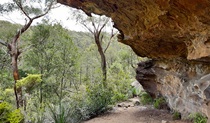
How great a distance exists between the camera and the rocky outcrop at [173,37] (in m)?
4.45

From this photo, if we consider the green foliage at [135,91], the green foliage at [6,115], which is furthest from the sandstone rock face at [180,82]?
the green foliage at [6,115]

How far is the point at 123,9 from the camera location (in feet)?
17.7

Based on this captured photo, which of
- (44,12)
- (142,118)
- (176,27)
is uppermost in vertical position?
(44,12)

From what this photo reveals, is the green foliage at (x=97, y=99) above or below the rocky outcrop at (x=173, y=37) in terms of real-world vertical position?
below

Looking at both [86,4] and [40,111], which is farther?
[40,111]

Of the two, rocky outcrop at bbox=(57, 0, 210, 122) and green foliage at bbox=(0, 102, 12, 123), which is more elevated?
rocky outcrop at bbox=(57, 0, 210, 122)

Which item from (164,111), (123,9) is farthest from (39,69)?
(123,9)

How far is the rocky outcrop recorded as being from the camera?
4.45m

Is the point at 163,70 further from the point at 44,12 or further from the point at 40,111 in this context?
the point at 44,12

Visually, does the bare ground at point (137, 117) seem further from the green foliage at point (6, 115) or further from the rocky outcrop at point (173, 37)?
the green foliage at point (6, 115)

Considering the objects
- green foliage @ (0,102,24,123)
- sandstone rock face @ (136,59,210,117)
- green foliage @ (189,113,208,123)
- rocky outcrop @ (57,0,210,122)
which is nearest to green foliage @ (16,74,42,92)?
green foliage @ (0,102,24,123)

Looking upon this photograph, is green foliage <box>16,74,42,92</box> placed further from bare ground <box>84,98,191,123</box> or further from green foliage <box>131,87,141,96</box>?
green foliage <box>131,87,141,96</box>

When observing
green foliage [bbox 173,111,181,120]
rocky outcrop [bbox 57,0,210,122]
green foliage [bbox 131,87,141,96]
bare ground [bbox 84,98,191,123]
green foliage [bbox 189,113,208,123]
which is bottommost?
green foliage [bbox 131,87,141,96]

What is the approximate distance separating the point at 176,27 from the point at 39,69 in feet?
35.5
